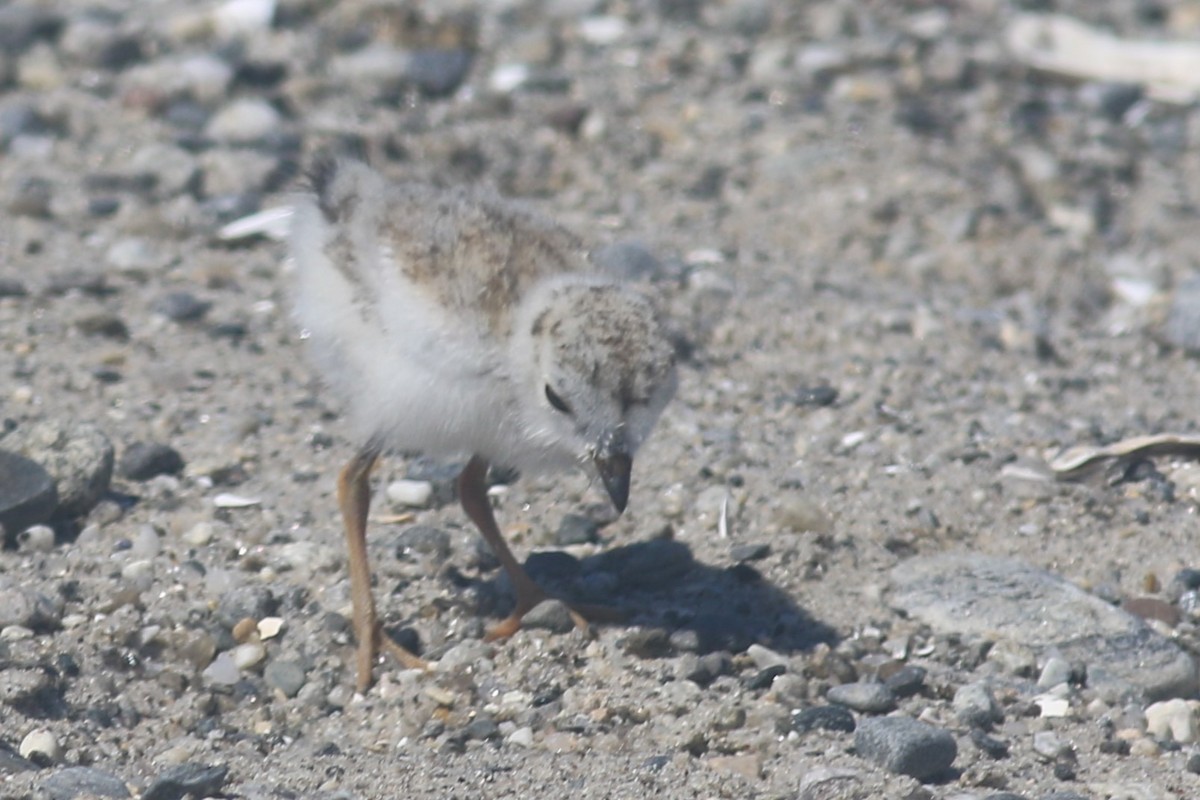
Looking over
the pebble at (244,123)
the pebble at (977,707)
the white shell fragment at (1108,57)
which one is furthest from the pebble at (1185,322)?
the pebble at (244,123)

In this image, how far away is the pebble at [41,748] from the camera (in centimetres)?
323

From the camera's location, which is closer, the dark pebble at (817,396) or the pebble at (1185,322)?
the dark pebble at (817,396)

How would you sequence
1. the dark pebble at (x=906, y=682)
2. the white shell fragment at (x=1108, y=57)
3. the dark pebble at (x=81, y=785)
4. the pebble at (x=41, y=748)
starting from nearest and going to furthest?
the dark pebble at (x=81, y=785)
the pebble at (x=41, y=748)
the dark pebble at (x=906, y=682)
the white shell fragment at (x=1108, y=57)

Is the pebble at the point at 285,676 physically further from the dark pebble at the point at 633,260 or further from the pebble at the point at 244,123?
the pebble at the point at 244,123

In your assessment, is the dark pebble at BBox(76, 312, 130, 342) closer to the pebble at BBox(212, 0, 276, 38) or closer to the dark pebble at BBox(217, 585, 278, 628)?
the dark pebble at BBox(217, 585, 278, 628)

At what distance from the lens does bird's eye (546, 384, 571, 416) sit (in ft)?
11.2

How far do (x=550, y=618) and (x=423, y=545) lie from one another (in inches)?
19.8

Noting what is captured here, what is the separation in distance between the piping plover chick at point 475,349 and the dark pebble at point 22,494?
2.40 ft

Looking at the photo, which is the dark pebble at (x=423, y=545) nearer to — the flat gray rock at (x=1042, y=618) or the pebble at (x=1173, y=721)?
the flat gray rock at (x=1042, y=618)

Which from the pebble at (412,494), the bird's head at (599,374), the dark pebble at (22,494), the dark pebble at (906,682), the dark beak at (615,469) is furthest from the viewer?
the pebble at (412,494)

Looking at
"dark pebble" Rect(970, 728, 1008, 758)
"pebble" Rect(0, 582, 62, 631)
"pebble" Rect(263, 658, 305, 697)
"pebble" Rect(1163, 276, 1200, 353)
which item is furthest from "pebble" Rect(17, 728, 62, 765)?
"pebble" Rect(1163, 276, 1200, 353)

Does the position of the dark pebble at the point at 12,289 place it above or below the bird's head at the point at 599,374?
below

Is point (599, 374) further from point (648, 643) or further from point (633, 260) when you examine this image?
point (633, 260)

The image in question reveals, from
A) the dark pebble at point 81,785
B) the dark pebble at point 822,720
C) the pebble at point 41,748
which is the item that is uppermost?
the dark pebble at point 81,785
